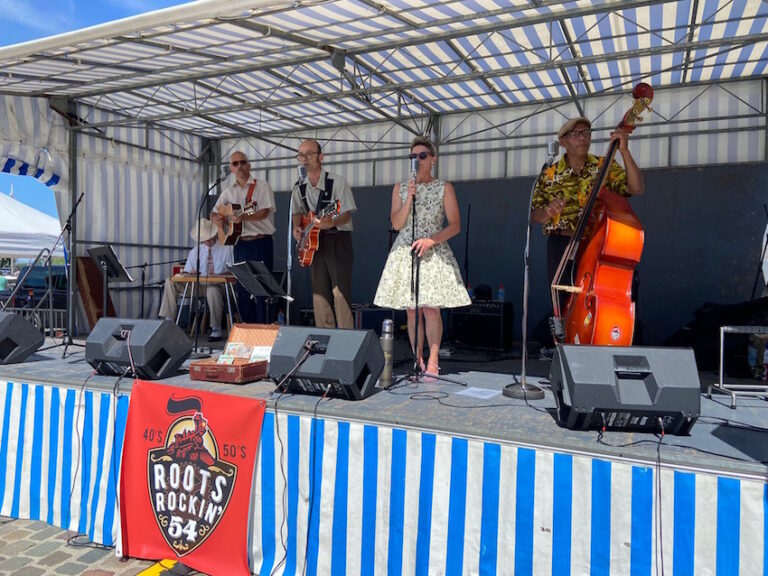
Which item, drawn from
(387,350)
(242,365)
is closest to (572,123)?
(387,350)

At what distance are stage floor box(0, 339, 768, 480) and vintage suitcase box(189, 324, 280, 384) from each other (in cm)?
6

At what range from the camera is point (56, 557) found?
2.62m

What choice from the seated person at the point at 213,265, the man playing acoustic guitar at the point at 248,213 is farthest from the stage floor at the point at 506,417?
the seated person at the point at 213,265

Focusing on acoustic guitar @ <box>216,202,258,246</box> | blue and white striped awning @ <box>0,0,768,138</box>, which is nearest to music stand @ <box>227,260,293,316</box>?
acoustic guitar @ <box>216,202,258,246</box>

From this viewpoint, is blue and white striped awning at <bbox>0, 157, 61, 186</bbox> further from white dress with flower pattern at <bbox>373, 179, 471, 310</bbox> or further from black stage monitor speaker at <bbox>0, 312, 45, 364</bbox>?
white dress with flower pattern at <bbox>373, 179, 471, 310</bbox>

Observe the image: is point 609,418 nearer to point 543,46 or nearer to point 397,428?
point 397,428

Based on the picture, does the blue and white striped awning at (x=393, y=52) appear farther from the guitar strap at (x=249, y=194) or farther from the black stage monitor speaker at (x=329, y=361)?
the black stage monitor speaker at (x=329, y=361)

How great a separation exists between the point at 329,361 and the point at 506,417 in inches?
32.5

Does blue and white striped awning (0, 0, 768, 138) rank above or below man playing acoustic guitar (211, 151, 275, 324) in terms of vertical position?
above

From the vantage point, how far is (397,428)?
228 cm

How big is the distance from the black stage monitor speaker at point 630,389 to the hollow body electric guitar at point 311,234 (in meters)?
2.11

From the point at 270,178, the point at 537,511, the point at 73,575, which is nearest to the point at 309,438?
the point at 537,511

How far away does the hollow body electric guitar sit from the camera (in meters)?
3.89

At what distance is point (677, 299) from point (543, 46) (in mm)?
3733
